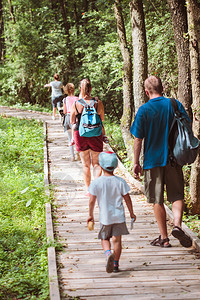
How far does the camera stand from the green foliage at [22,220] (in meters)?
→ 5.18

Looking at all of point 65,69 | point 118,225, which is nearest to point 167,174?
point 118,225

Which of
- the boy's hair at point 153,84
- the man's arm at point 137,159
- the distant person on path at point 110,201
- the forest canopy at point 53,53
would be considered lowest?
the distant person on path at point 110,201

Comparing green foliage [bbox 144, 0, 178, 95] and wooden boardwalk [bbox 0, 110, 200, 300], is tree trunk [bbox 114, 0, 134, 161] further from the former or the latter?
wooden boardwalk [bbox 0, 110, 200, 300]

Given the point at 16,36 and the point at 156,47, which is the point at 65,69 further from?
the point at 156,47

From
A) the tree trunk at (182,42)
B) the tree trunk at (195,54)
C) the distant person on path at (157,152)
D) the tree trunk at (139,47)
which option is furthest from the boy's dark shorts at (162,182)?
the tree trunk at (139,47)

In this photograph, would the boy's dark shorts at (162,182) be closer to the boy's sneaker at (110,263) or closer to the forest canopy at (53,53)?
the boy's sneaker at (110,263)

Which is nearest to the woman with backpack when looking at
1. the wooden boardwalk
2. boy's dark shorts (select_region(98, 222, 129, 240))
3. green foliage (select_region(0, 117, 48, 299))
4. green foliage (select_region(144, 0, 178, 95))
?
the wooden boardwalk

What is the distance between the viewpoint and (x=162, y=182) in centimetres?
524

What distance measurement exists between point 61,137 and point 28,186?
210 inches

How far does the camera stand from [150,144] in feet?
17.0

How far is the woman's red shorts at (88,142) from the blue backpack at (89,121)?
142mm

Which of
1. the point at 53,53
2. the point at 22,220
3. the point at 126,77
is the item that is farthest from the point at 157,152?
the point at 53,53

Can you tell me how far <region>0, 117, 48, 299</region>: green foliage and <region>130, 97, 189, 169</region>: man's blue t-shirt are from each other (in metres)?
2.09

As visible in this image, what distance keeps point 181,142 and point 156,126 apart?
391 mm
